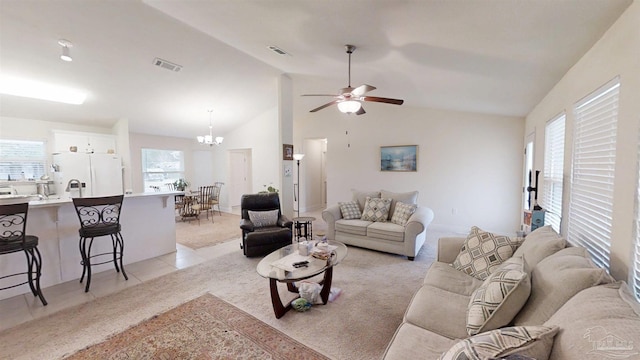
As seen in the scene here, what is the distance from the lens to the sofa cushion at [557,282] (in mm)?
1212

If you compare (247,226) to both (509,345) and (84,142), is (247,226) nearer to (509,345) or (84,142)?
(509,345)

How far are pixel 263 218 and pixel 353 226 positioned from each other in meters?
1.47

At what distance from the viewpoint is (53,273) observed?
2961mm

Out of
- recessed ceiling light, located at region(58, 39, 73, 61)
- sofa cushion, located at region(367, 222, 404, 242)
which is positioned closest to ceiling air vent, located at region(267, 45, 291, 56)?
recessed ceiling light, located at region(58, 39, 73, 61)

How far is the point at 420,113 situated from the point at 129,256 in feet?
19.1

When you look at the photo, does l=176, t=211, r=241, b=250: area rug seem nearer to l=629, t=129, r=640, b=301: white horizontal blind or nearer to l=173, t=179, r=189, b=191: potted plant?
l=173, t=179, r=189, b=191: potted plant

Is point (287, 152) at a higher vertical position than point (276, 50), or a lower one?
lower

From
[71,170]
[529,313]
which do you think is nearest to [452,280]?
[529,313]

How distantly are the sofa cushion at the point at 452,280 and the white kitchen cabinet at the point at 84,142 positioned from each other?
677cm

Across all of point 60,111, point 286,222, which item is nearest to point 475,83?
point 286,222

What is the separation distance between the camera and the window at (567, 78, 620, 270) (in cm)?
162

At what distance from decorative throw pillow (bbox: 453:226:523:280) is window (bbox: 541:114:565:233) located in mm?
846

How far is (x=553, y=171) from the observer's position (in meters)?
2.87

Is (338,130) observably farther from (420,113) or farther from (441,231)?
(441,231)
